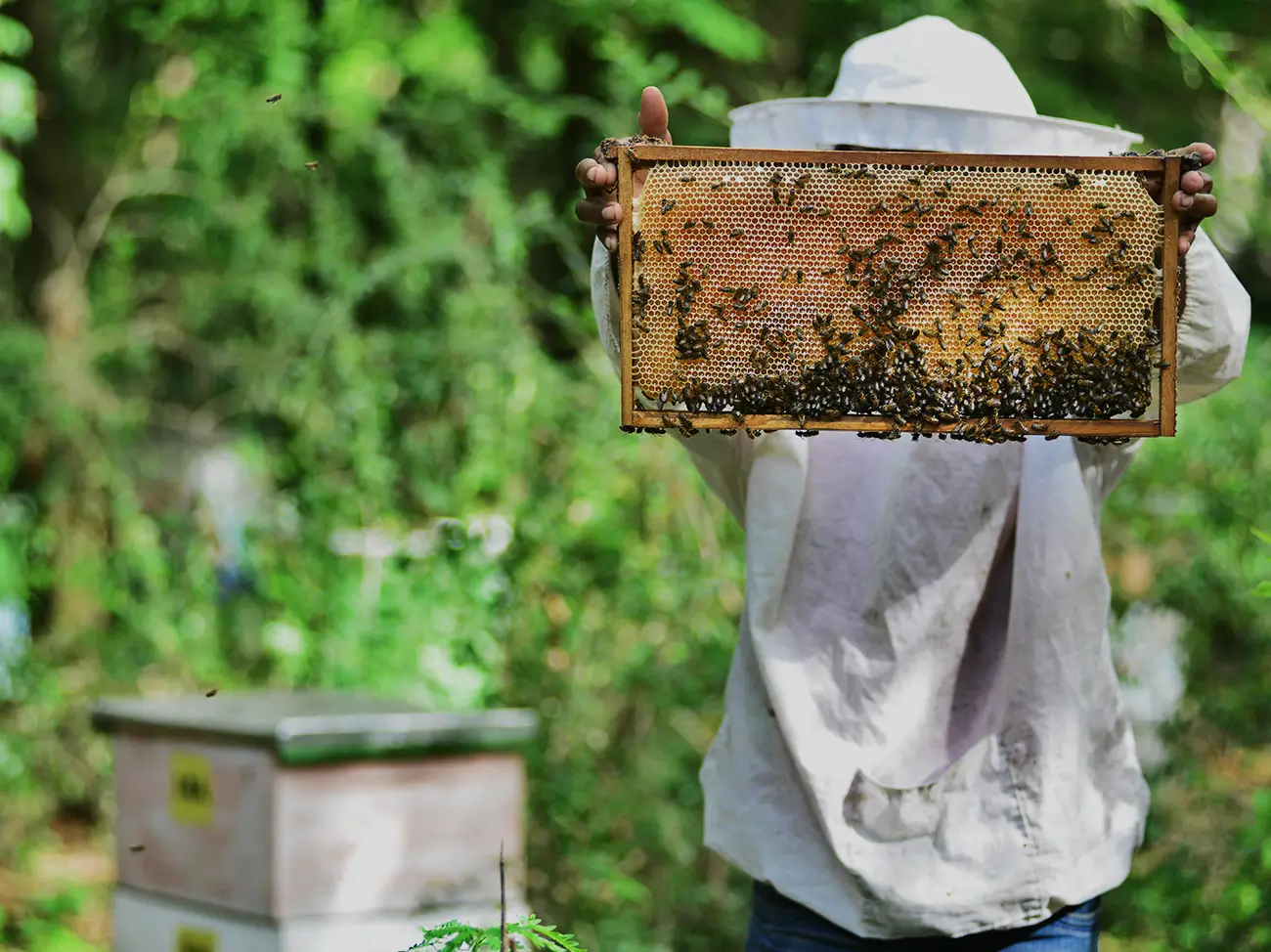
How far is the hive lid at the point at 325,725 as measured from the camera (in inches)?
125

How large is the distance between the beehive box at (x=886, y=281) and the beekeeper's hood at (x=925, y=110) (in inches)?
7.7

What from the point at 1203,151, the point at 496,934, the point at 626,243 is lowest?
the point at 496,934

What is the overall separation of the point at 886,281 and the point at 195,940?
2.21m

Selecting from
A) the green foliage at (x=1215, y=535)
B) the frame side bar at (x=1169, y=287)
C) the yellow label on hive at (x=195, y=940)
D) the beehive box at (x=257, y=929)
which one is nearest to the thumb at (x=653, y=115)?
the frame side bar at (x=1169, y=287)

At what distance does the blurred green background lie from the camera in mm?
4230

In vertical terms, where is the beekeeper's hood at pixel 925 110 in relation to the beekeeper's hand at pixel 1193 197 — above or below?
above

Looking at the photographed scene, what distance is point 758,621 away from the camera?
2268 mm

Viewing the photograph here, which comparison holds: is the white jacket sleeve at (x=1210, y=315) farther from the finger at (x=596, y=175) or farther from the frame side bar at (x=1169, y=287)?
the finger at (x=596, y=175)

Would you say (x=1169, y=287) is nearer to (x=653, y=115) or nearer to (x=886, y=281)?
(x=886, y=281)

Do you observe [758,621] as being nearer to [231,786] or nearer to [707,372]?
[707,372]

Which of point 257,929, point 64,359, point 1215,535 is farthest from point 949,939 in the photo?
point 64,359

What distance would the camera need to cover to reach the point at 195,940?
3.32 meters

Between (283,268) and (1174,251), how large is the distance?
4.37m

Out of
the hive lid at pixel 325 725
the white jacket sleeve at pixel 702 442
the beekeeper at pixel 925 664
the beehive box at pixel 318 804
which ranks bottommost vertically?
the beehive box at pixel 318 804
